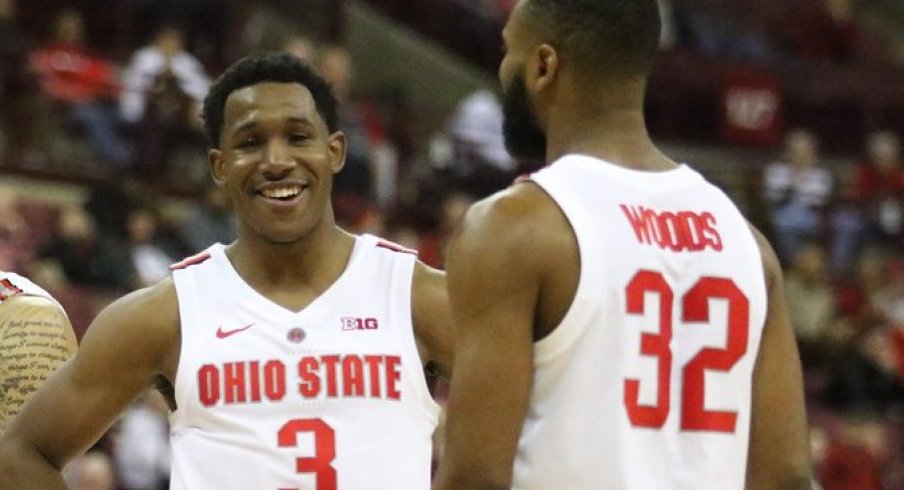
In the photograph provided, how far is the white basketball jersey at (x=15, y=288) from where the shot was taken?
5.32 metres

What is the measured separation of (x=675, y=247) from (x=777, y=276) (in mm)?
303

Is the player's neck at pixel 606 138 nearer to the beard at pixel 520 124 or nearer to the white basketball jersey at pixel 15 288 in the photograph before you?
the beard at pixel 520 124

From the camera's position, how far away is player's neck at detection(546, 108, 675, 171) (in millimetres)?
3922

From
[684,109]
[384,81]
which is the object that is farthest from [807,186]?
[384,81]

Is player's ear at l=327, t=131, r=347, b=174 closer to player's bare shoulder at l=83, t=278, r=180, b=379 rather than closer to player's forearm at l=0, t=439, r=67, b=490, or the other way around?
player's bare shoulder at l=83, t=278, r=180, b=379

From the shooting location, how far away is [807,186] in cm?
1727

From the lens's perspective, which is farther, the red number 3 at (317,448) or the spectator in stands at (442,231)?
the spectator in stands at (442,231)

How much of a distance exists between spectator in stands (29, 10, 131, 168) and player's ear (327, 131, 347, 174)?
855 centimetres

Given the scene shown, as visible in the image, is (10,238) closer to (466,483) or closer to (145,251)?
(145,251)

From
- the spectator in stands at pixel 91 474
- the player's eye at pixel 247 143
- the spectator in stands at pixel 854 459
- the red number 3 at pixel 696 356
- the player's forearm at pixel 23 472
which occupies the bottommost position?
the spectator in stands at pixel 854 459

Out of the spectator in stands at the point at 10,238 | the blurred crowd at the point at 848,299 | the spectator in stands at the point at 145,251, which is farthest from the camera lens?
the blurred crowd at the point at 848,299

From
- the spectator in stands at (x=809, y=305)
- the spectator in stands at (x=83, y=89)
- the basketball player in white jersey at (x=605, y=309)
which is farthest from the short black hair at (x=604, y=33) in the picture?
the spectator in stands at (x=809, y=305)

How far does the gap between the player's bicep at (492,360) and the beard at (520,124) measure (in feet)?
1.06

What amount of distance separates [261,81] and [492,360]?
1.61m
